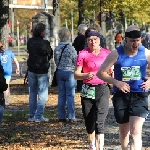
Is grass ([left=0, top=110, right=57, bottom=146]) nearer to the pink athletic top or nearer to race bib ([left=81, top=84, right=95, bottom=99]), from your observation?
race bib ([left=81, top=84, right=95, bottom=99])

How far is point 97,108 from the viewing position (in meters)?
7.80

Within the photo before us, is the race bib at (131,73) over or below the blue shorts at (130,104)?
over

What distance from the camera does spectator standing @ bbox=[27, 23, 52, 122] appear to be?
11039mm

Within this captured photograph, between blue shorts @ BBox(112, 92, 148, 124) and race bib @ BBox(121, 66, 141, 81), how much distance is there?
213 millimetres

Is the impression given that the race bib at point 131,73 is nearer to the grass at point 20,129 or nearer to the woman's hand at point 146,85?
the woman's hand at point 146,85

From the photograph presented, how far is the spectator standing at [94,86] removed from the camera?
25.3ft

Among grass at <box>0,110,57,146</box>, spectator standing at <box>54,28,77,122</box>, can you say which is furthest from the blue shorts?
spectator standing at <box>54,28,77,122</box>

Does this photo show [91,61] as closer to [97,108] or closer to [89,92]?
[89,92]

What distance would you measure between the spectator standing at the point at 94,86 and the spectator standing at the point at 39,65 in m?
3.23

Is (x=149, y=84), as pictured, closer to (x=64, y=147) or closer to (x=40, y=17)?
(x=64, y=147)

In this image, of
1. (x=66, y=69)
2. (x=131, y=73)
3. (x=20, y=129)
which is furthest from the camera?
(x=66, y=69)

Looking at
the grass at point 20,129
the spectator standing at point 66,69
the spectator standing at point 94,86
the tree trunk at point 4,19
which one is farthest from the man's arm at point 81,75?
the tree trunk at point 4,19

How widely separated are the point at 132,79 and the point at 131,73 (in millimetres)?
77

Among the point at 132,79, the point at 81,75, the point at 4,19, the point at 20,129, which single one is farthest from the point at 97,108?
the point at 4,19
